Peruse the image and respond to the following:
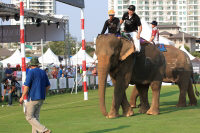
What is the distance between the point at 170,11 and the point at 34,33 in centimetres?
15369

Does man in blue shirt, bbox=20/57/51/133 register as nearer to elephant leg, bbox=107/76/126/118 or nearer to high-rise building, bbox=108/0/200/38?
elephant leg, bbox=107/76/126/118

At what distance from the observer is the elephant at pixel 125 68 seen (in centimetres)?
1179

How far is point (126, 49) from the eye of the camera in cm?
1243

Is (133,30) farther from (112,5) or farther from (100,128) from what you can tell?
(112,5)

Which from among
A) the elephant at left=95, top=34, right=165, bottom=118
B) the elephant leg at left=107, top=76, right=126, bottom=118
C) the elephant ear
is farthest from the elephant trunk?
the elephant leg at left=107, top=76, right=126, bottom=118

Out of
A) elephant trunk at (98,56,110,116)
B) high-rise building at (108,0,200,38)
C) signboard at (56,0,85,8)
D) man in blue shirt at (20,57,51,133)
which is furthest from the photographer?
high-rise building at (108,0,200,38)

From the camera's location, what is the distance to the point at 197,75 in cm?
4275

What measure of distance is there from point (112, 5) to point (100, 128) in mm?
190032

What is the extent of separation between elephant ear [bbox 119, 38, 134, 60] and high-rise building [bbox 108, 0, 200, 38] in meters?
168

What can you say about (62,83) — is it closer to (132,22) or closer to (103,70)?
(132,22)

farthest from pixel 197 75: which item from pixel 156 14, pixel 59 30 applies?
pixel 156 14

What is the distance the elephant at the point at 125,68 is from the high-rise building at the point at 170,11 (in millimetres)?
166812

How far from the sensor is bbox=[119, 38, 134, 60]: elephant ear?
40.4 feet

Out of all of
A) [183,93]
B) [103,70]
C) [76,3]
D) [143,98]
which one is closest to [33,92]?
[103,70]
